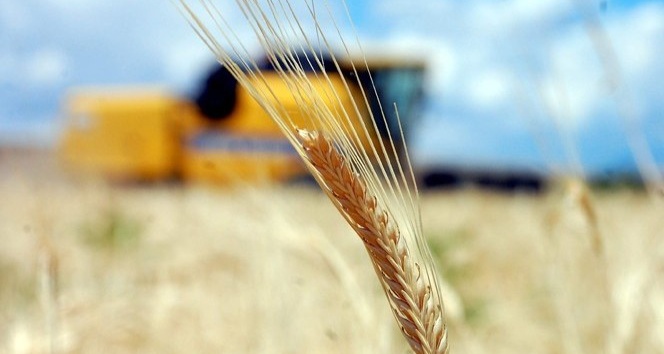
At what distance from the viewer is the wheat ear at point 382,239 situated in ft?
1.87

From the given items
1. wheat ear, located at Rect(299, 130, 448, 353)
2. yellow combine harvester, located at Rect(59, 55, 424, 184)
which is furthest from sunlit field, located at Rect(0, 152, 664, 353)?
yellow combine harvester, located at Rect(59, 55, 424, 184)

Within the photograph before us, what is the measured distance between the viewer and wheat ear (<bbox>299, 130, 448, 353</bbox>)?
1.87 feet

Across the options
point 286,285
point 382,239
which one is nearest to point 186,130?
point 286,285

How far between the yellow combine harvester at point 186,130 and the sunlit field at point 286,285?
4.73 meters

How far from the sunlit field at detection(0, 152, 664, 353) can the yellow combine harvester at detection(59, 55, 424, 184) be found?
473 cm

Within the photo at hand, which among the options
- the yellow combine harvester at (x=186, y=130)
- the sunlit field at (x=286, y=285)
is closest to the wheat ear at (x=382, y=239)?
the sunlit field at (x=286, y=285)

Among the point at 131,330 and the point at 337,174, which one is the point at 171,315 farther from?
the point at 337,174

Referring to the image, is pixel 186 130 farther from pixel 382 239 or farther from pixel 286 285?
pixel 382 239

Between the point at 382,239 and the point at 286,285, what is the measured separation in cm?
107

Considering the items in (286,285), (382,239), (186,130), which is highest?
(186,130)

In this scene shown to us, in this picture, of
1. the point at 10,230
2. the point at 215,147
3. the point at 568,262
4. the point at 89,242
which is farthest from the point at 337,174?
the point at 215,147

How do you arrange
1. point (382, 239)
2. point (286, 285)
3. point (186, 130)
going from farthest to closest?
point (186, 130), point (286, 285), point (382, 239)

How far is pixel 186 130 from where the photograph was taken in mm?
10586

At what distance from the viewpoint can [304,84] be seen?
1.98 ft
